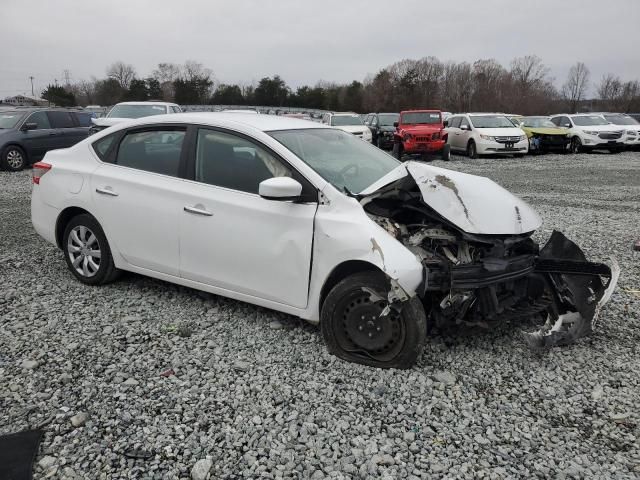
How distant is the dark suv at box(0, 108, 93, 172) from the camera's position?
1375cm

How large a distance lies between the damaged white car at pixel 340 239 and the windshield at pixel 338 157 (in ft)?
0.05

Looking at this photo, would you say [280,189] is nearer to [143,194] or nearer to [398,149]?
[143,194]

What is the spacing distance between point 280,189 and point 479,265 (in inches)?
54.3

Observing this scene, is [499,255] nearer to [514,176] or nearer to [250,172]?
[250,172]

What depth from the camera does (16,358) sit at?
3461 mm

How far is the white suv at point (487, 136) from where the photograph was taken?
1862cm

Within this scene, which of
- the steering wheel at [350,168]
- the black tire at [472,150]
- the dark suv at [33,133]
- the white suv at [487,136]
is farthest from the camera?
the black tire at [472,150]

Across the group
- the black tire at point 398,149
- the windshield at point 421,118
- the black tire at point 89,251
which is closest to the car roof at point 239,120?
the black tire at point 89,251

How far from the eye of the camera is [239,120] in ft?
13.4

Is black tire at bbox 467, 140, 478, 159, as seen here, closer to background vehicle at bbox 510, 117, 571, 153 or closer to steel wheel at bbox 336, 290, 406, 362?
background vehicle at bbox 510, 117, 571, 153

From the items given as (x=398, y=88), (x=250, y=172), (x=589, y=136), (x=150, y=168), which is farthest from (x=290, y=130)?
(x=398, y=88)

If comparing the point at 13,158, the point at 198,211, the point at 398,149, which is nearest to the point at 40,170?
the point at 198,211

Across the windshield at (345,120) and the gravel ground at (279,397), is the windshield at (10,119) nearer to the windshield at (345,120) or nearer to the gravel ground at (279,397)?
the windshield at (345,120)

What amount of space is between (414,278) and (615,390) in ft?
4.77
